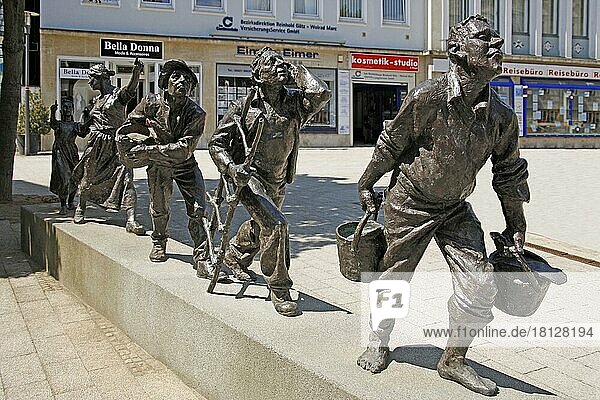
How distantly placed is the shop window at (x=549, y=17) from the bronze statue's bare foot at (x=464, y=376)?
Result: 120ft

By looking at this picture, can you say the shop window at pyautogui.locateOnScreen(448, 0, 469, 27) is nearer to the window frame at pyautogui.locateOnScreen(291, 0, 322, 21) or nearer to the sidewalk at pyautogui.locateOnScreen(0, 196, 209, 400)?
the window frame at pyautogui.locateOnScreen(291, 0, 322, 21)

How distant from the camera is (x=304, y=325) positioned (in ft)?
15.4

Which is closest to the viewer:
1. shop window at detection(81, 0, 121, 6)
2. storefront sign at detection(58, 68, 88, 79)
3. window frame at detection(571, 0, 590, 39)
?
storefront sign at detection(58, 68, 88, 79)

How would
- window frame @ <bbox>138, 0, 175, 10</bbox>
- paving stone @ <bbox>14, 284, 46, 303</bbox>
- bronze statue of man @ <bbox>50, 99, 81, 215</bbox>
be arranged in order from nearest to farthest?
paving stone @ <bbox>14, 284, 46, 303</bbox> → bronze statue of man @ <bbox>50, 99, 81, 215</bbox> → window frame @ <bbox>138, 0, 175, 10</bbox>

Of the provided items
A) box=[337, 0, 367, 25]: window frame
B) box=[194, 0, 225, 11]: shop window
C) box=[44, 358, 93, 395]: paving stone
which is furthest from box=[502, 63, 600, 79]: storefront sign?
box=[44, 358, 93, 395]: paving stone

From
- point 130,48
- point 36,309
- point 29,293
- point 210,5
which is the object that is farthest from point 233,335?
point 210,5

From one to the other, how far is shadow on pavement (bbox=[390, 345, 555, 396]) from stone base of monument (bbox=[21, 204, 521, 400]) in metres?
0.01

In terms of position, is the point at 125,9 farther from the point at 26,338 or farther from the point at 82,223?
the point at 26,338

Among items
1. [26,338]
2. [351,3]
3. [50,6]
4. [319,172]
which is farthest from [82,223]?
[351,3]

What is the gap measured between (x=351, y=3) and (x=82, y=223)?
2639cm

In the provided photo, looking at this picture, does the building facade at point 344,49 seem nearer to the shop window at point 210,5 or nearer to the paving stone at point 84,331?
the shop window at point 210,5

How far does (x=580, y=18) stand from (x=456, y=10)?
24.2 feet

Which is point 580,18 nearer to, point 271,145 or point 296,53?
point 296,53

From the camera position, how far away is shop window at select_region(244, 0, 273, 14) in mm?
31503
